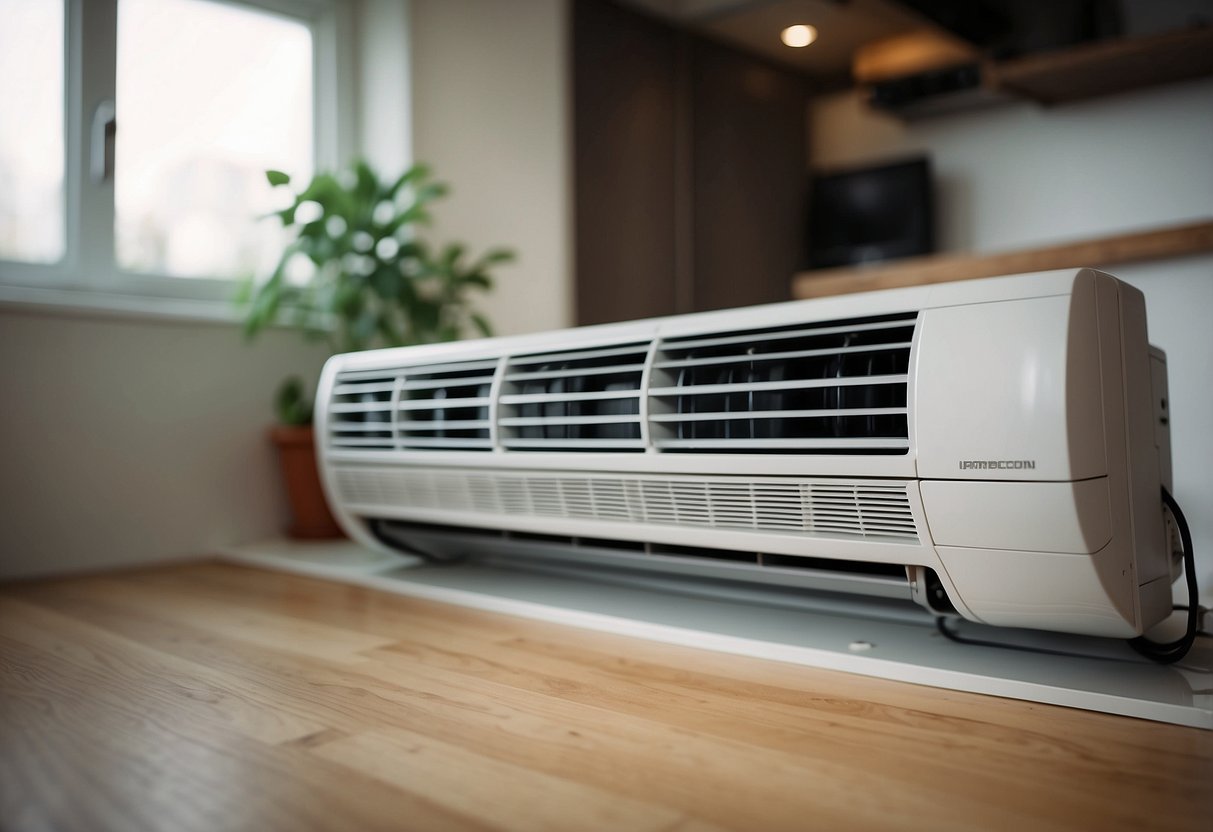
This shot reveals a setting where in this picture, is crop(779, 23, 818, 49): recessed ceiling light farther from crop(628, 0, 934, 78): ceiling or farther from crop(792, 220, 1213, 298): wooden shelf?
crop(792, 220, 1213, 298): wooden shelf

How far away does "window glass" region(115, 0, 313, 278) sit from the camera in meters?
2.34

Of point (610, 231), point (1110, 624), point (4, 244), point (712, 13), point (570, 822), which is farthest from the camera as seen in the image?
point (712, 13)

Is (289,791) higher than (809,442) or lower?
lower

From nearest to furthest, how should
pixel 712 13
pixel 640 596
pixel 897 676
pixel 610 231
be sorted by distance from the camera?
pixel 897 676, pixel 640 596, pixel 610 231, pixel 712 13

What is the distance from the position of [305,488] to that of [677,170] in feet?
6.04

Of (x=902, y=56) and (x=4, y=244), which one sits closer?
(x=4, y=244)

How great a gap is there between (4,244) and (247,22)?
971 millimetres

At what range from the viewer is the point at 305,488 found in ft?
7.89

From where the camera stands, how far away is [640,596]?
156cm

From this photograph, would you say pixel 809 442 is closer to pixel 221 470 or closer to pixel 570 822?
pixel 570 822

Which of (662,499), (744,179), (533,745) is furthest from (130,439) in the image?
(744,179)

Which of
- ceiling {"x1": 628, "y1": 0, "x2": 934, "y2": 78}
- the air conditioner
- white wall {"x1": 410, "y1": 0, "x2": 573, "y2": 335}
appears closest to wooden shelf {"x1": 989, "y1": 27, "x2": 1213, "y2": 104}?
ceiling {"x1": 628, "y1": 0, "x2": 934, "y2": 78}

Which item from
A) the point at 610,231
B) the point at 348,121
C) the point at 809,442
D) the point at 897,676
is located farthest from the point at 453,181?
the point at 897,676

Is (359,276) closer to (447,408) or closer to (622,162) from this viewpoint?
(447,408)
